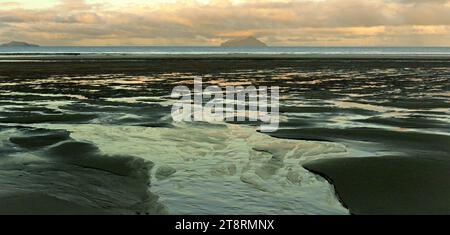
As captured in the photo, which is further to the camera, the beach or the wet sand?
the beach

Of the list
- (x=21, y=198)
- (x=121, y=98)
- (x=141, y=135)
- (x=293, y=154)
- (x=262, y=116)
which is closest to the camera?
(x=21, y=198)

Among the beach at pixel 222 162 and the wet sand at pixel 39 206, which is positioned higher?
→ the wet sand at pixel 39 206

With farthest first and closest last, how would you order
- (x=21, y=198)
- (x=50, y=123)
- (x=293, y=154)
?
(x=50, y=123)
(x=293, y=154)
(x=21, y=198)

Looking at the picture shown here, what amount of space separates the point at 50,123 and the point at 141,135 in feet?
12.9

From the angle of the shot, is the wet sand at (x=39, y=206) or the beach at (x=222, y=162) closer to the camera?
the wet sand at (x=39, y=206)

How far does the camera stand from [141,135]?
14.8 meters

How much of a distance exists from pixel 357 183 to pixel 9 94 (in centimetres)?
2117

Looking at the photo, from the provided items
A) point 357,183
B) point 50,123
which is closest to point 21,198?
point 357,183

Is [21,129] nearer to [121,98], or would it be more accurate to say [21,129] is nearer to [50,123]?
[50,123]

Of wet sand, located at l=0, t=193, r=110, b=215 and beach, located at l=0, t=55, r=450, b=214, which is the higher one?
wet sand, located at l=0, t=193, r=110, b=215

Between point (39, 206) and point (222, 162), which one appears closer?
point (39, 206)

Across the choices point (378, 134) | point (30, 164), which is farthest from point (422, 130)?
point (30, 164)

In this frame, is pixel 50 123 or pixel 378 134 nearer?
pixel 378 134

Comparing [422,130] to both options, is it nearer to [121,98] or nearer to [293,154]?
[293,154]
